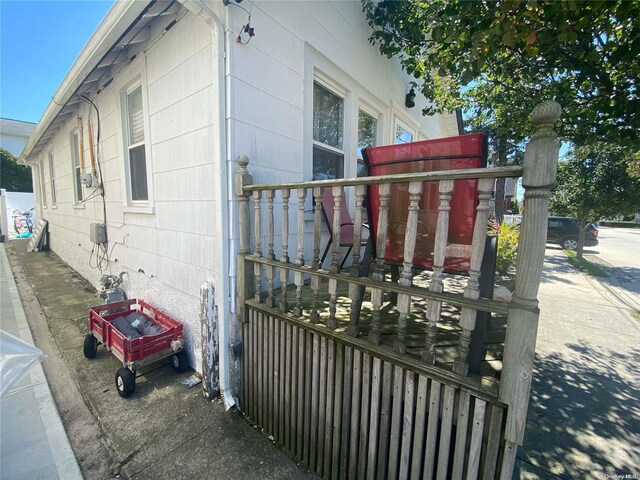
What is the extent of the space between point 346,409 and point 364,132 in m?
3.77

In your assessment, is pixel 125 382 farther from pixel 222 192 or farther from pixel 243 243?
pixel 222 192

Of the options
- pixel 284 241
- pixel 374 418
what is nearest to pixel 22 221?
pixel 284 241

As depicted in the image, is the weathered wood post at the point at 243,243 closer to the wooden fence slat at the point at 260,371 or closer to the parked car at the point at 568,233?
the wooden fence slat at the point at 260,371

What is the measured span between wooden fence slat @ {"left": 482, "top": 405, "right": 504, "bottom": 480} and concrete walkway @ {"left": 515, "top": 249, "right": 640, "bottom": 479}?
87 cm

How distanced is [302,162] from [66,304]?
184 inches

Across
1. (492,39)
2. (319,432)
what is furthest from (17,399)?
(492,39)

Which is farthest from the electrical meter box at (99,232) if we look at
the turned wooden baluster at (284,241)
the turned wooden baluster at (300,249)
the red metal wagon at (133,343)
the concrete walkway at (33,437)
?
the turned wooden baluster at (300,249)

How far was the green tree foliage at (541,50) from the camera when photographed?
1728 mm

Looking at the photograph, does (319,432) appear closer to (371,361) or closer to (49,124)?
(371,361)

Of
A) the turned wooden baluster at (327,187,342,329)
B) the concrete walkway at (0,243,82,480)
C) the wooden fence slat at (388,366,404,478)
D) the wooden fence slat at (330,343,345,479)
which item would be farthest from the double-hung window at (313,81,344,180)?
the concrete walkway at (0,243,82,480)

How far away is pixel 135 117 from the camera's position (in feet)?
11.6

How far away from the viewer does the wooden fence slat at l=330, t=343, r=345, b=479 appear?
170 cm

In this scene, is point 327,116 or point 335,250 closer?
point 335,250

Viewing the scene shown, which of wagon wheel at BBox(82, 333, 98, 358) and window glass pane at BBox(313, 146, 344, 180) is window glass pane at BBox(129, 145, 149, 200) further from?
window glass pane at BBox(313, 146, 344, 180)
